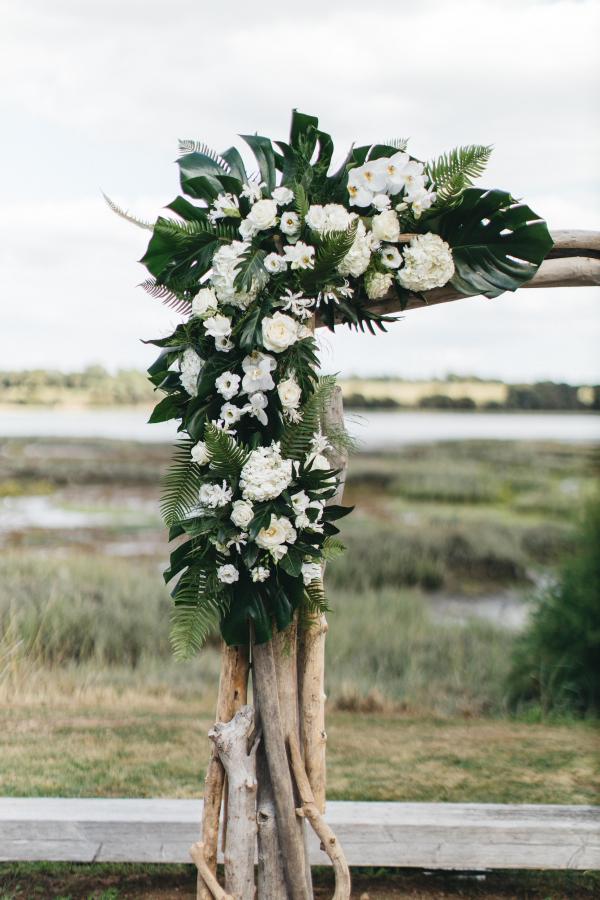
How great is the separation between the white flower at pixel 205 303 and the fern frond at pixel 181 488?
303 millimetres

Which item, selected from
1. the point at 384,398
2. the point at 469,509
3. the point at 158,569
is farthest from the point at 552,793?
the point at 469,509

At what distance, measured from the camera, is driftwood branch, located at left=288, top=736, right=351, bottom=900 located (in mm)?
1815

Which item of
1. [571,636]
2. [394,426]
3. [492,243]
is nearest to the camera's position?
[492,243]

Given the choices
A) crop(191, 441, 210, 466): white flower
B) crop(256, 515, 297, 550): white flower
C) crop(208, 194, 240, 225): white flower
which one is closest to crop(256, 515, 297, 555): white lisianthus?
crop(256, 515, 297, 550): white flower

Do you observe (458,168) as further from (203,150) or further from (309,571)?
(309,571)

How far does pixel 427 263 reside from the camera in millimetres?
1765

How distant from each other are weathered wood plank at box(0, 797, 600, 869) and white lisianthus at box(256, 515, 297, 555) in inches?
46.6

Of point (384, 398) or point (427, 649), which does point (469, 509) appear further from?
point (427, 649)

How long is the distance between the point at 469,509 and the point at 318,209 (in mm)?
5837

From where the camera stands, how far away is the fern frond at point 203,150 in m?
1.83

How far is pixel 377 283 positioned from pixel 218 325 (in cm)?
39

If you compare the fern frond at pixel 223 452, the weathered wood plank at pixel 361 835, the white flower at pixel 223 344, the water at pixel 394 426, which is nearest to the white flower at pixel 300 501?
the fern frond at pixel 223 452

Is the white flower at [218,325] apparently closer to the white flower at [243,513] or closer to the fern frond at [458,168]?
the white flower at [243,513]

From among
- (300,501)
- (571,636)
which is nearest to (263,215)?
(300,501)
